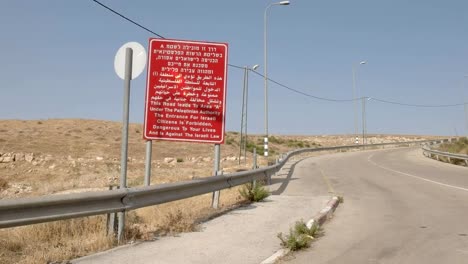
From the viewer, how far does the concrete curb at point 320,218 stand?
6.99 metres

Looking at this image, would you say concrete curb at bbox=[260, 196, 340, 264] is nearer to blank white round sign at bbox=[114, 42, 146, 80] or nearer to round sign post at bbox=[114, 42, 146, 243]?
round sign post at bbox=[114, 42, 146, 243]

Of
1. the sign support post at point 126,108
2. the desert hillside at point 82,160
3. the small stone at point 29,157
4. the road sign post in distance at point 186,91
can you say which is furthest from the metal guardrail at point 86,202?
the small stone at point 29,157

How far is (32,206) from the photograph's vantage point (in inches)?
241

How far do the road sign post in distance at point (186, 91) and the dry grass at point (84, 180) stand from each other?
6.17 feet

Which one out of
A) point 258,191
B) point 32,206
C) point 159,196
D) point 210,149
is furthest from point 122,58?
point 210,149

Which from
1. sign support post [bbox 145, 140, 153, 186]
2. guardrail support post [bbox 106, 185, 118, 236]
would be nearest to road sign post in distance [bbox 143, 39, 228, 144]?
sign support post [bbox 145, 140, 153, 186]

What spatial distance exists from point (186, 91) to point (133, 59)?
3.29 m

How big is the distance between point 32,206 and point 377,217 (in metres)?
7.48

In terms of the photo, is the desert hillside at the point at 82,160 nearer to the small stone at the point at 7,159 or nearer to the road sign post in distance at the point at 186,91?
the small stone at the point at 7,159

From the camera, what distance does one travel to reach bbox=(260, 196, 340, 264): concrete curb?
699 centimetres

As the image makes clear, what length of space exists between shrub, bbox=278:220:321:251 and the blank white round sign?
361 centimetres

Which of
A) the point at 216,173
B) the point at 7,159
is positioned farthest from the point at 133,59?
the point at 7,159

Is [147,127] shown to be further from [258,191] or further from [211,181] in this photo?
[258,191]

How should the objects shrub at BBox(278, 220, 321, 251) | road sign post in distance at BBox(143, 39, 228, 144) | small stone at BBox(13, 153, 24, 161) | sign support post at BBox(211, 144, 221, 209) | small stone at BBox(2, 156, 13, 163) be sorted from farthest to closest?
small stone at BBox(13, 153, 24, 161), small stone at BBox(2, 156, 13, 163), sign support post at BBox(211, 144, 221, 209), road sign post in distance at BBox(143, 39, 228, 144), shrub at BBox(278, 220, 321, 251)
